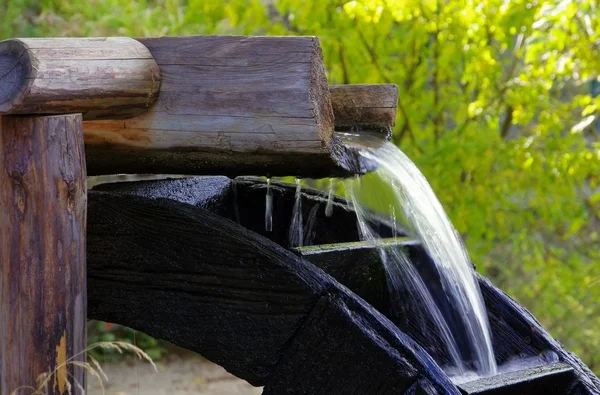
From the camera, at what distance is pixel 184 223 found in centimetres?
243

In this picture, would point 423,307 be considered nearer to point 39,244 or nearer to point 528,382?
point 528,382

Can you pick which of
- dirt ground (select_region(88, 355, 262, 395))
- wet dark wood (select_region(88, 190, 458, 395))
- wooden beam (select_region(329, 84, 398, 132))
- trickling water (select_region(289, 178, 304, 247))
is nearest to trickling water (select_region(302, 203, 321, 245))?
trickling water (select_region(289, 178, 304, 247))

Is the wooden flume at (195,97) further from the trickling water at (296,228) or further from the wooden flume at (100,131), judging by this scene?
the trickling water at (296,228)

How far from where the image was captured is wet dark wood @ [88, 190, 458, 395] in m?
2.32

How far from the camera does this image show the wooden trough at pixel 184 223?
202cm

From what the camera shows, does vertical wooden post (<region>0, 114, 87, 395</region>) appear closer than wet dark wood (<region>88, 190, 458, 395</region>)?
Yes

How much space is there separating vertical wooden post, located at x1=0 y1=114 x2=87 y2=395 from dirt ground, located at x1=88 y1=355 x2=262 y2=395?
430 cm

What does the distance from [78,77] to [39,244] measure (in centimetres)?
39

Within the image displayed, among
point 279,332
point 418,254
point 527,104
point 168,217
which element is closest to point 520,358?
point 418,254

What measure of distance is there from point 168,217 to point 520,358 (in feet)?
4.08

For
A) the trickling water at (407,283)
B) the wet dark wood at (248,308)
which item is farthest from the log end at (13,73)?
the trickling water at (407,283)

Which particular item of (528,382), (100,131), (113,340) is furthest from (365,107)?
(113,340)

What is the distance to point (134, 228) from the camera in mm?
2504

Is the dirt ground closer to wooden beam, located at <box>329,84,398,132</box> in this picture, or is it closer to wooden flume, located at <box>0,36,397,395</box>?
wooden beam, located at <box>329,84,398,132</box>
